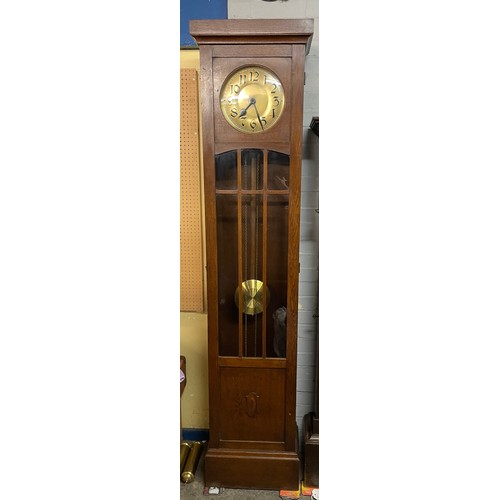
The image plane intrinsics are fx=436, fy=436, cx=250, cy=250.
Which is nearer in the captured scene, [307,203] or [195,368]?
[307,203]

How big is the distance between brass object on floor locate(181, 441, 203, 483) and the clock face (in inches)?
45.0

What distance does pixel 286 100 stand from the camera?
127cm

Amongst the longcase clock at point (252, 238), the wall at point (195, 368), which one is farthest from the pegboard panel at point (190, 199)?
the longcase clock at point (252, 238)

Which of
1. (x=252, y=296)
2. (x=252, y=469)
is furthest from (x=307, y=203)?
(x=252, y=469)

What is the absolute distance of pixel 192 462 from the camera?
5.05 ft

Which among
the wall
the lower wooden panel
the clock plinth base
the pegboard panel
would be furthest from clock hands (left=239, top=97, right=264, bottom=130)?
the clock plinth base

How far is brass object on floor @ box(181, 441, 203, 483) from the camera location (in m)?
1.47

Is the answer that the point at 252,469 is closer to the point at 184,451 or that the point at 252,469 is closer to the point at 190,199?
the point at 184,451

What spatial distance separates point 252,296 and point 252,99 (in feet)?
1.99

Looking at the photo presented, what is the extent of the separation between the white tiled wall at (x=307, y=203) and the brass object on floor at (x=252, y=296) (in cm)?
26

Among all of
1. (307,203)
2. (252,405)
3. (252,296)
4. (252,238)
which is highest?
(307,203)
